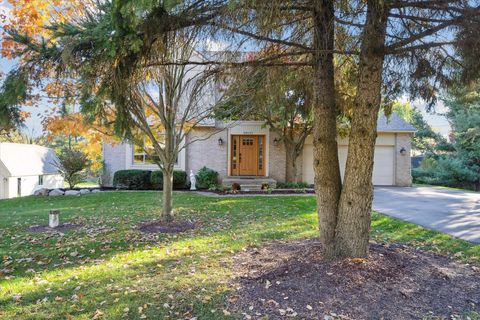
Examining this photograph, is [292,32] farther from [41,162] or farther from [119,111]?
[41,162]

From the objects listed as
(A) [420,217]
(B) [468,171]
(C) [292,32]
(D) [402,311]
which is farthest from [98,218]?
(B) [468,171]

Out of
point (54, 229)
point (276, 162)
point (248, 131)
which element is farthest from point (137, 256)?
point (276, 162)

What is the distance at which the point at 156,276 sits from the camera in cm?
442

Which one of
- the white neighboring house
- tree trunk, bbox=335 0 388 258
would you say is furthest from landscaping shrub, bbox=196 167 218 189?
tree trunk, bbox=335 0 388 258

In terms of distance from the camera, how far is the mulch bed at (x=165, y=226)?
7.14 meters

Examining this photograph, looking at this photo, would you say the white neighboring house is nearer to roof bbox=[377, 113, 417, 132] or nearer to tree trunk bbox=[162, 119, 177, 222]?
tree trunk bbox=[162, 119, 177, 222]

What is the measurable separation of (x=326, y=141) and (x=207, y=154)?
493 inches

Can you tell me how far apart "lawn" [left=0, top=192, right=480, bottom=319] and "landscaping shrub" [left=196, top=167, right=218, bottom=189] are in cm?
561

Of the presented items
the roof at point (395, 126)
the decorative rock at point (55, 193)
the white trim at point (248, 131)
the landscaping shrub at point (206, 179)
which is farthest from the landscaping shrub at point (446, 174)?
the decorative rock at point (55, 193)

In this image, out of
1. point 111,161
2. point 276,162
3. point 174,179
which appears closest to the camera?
point 174,179

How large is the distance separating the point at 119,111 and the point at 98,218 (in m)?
4.72

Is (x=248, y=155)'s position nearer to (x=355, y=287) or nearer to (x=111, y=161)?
(x=111, y=161)

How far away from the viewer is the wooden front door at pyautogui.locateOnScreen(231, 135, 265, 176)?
17188mm

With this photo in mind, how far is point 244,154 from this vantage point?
679 inches
